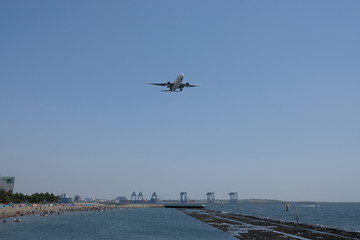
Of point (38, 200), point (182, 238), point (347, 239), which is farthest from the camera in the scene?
point (38, 200)

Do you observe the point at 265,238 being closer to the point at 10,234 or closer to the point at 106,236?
the point at 106,236

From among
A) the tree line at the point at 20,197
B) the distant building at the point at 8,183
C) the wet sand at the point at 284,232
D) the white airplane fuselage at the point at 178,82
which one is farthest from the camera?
the distant building at the point at 8,183

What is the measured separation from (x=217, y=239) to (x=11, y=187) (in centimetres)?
17135

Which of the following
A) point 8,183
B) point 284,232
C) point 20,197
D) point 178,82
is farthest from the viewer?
point 8,183

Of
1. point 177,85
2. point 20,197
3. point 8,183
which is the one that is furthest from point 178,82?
point 8,183

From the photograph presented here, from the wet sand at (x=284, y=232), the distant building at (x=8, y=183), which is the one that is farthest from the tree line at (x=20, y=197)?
the wet sand at (x=284, y=232)

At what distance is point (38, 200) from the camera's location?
189750mm

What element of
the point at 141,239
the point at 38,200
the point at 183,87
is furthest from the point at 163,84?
the point at 38,200

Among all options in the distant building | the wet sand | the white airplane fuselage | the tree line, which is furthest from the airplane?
the distant building

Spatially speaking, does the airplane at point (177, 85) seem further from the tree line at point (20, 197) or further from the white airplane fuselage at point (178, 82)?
the tree line at point (20, 197)

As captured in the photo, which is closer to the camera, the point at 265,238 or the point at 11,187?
the point at 265,238

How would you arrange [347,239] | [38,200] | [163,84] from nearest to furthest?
[163,84], [347,239], [38,200]

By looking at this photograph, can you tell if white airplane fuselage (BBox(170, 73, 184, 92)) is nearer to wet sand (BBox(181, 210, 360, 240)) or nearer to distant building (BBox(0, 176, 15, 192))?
wet sand (BBox(181, 210, 360, 240))

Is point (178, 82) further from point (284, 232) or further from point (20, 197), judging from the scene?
point (20, 197)
